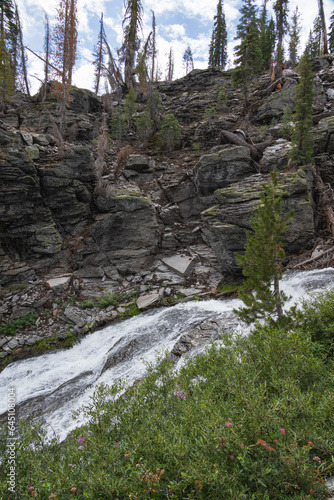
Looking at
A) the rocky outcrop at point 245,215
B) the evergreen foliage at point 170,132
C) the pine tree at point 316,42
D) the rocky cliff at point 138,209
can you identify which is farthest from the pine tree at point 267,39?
the rocky outcrop at point 245,215

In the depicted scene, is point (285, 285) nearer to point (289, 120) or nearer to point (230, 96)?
point (289, 120)

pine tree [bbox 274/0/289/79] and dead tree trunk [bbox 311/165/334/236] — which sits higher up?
pine tree [bbox 274/0/289/79]

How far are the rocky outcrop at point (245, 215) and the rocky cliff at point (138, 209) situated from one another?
0.06 meters

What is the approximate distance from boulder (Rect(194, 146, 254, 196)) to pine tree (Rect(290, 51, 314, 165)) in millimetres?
3253

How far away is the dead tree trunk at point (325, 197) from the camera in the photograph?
15.2 meters

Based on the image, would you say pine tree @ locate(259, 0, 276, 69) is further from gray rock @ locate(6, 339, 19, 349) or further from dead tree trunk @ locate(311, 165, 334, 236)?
gray rock @ locate(6, 339, 19, 349)

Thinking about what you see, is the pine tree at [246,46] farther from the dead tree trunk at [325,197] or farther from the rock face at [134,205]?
the dead tree trunk at [325,197]

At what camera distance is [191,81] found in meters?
40.8

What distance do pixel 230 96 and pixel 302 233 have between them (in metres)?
27.5

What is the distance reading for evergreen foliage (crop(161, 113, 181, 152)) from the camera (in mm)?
25562

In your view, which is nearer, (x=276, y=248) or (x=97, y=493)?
(x=97, y=493)

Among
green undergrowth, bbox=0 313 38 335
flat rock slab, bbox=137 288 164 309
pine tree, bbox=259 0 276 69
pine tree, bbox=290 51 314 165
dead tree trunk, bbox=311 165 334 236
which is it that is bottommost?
green undergrowth, bbox=0 313 38 335

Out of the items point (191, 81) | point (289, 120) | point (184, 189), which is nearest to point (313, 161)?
point (289, 120)

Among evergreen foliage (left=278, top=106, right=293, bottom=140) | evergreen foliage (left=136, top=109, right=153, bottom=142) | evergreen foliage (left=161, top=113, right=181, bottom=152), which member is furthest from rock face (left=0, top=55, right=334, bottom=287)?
evergreen foliage (left=136, top=109, right=153, bottom=142)
